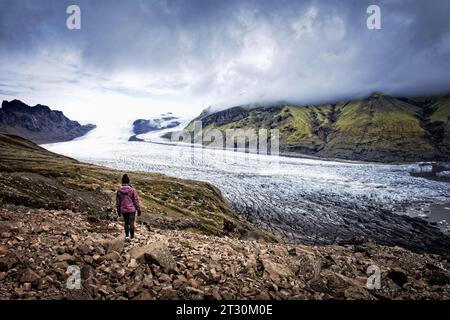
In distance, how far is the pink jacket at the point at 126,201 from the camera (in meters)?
13.5

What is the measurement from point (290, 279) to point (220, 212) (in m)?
24.6

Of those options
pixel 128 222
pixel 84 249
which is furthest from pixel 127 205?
pixel 84 249

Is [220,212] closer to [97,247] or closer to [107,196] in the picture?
[107,196]

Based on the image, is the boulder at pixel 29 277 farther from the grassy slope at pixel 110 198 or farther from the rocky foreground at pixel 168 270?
the grassy slope at pixel 110 198

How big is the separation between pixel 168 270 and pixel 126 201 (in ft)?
13.9

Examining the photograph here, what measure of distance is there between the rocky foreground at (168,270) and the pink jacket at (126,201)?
1.30 m

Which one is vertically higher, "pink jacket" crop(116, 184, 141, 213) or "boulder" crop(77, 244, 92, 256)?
"pink jacket" crop(116, 184, 141, 213)

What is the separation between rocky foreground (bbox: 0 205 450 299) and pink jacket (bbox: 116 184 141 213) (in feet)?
4.25

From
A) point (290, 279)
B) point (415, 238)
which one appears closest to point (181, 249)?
point (290, 279)

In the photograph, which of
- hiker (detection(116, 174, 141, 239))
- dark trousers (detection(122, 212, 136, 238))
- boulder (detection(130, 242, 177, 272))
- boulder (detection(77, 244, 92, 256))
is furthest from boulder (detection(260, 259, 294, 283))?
boulder (detection(77, 244, 92, 256))

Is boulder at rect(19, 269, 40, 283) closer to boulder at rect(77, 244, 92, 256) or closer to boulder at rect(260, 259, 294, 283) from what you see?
boulder at rect(77, 244, 92, 256)

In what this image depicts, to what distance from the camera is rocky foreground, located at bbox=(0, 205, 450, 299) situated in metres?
9.62

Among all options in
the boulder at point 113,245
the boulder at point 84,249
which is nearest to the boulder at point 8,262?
the boulder at point 84,249

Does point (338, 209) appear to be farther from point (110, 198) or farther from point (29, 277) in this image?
point (29, 277)
